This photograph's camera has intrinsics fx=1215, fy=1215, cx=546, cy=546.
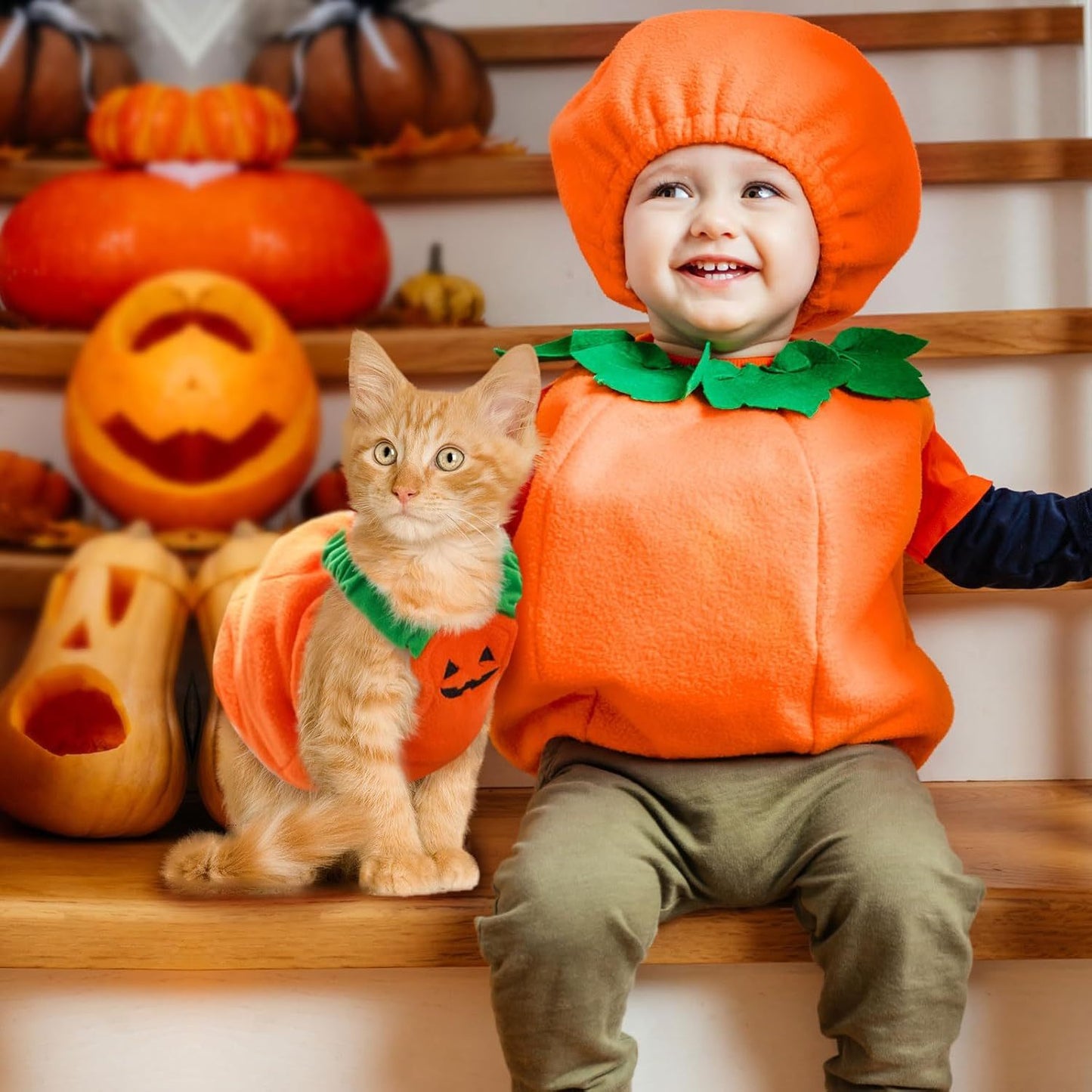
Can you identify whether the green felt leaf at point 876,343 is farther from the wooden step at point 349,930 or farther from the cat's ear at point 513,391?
the wooden step at point 349,930

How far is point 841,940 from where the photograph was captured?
0.83 metres

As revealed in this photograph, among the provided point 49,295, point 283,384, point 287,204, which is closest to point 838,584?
point 283,384

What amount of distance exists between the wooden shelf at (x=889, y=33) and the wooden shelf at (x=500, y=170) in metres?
0.14

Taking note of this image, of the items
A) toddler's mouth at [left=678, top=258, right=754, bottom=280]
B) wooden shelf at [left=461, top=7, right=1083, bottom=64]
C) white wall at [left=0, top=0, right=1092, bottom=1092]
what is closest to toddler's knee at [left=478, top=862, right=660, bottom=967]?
white wall at [left=0, top=0, right=1092, bottom=1092]

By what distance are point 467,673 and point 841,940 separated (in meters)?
0.32

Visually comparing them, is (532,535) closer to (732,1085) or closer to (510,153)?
(732,1085)

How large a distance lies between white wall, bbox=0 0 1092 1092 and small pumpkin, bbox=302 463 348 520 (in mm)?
35

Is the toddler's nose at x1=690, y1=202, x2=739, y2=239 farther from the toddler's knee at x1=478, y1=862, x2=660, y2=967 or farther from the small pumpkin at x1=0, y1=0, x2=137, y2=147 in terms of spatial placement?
the small pumpkin at x1=0, y1=0, x2=137, y2=147

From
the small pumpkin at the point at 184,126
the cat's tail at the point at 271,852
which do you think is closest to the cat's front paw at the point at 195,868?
the cat's tail at the point at 271,852

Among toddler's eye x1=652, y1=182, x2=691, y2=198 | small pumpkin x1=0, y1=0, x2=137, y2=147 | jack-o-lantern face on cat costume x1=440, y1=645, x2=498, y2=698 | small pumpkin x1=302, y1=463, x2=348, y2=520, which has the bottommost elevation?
jack-o-lantern face on cat costume x1=440, y1=645, x2=498, y2=698

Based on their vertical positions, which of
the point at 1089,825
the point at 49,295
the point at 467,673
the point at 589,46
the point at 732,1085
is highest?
the point at 589,46

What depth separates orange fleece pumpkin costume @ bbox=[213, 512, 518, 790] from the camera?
89cm

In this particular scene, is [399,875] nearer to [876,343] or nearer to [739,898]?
[739,898]

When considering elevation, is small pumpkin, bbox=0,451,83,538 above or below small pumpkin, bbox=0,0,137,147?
below
